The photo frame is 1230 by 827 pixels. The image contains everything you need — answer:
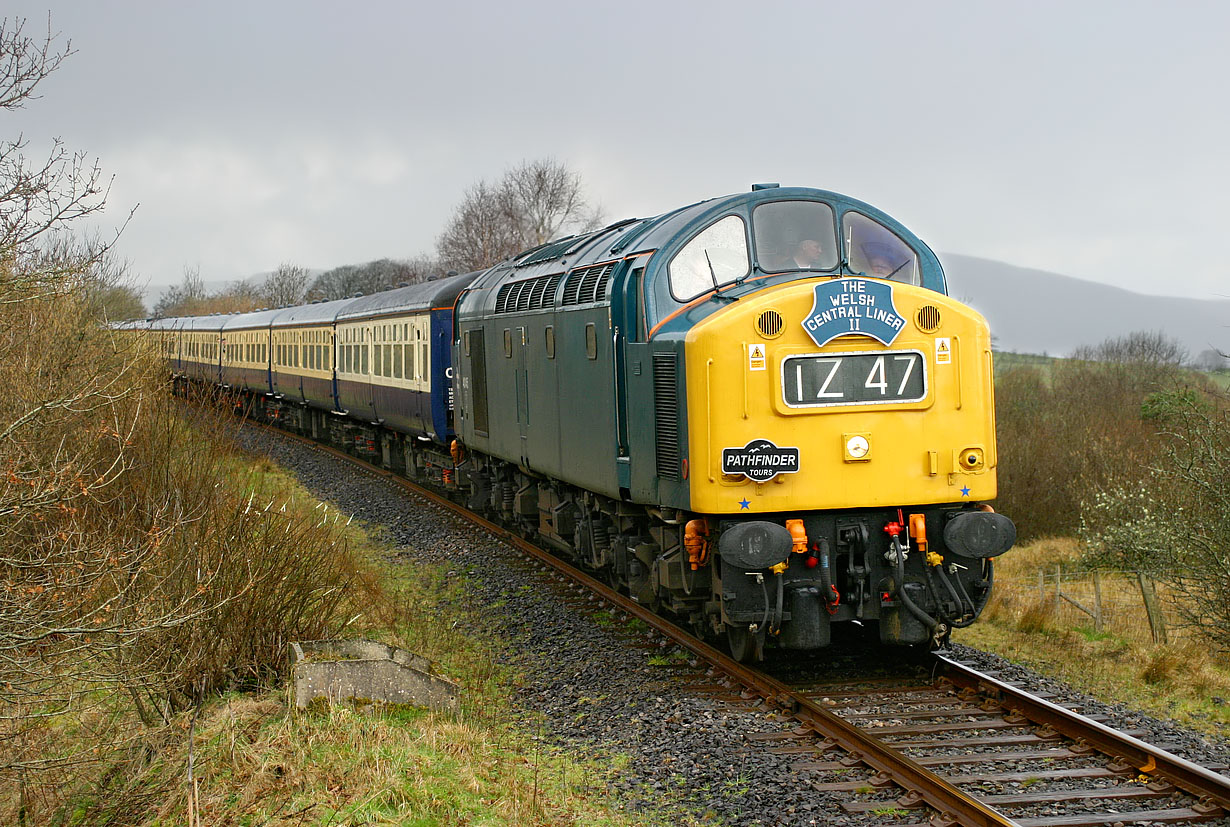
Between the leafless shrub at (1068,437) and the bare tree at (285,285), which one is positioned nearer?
the leafless shrub at (1068,437)

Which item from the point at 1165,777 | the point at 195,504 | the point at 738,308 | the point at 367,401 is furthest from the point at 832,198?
the point at 367,401

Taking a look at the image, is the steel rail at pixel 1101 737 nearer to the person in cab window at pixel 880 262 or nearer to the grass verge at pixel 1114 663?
the grass verge at pixel 1114 663

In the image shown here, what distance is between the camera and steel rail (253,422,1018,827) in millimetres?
5859

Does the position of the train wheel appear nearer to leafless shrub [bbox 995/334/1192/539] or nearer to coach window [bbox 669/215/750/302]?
coach window [bbox 669/215/750/302]

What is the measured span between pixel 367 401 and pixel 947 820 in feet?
62.0

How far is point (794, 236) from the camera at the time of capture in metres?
8.95

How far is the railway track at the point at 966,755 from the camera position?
5.99 meters

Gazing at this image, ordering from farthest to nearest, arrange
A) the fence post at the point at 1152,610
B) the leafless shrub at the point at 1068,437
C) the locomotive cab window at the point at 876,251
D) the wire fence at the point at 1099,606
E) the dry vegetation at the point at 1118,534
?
the leafless shrub at the point at 1068,437 → the fence post at the point at 1152,610 → the wire fence at the point at 1099,606 → the dry vegetation at the point at 1118,534 → the locomotive cab window at the point at 876,251

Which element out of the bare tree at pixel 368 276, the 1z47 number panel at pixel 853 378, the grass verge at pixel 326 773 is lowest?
the grass verge at pixel 326 773

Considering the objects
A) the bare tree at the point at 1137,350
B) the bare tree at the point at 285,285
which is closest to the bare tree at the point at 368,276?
the bare tree at the point at 285,285

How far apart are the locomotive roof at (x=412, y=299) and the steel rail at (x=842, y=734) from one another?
7330 millimetres

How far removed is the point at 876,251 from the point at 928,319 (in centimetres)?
102

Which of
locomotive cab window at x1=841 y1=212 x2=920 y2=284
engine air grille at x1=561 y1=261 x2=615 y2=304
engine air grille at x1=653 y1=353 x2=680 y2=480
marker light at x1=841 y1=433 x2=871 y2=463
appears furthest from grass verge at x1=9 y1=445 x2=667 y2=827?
locomotive cab window at x1=841 y1=212 x2=920 y2=284

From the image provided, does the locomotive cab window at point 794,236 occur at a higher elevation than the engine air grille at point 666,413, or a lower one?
higher
